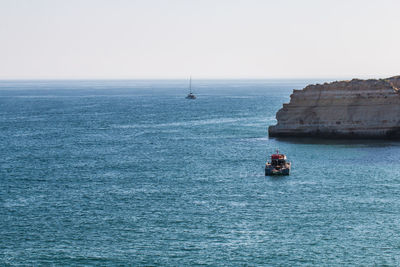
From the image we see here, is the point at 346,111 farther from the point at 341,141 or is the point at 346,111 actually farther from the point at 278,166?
the point at 278,166

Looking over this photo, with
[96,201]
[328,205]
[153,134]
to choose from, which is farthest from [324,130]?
[96,201]

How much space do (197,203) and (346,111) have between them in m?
43.3

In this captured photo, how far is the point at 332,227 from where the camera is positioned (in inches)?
1967

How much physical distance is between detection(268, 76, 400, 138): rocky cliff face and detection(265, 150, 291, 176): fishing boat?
23.6 meters

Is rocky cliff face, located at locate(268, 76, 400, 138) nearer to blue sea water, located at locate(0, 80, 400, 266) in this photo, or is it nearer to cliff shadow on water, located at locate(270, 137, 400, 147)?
cliff shadow on water, located at locate(270, 137, 400, 147)

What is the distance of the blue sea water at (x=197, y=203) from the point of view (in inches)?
1757

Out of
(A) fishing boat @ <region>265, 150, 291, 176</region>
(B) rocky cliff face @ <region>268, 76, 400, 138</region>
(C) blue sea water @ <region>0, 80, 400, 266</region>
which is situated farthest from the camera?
(B) rocky cliff face @ <region>268, 76, 400, 138</region>

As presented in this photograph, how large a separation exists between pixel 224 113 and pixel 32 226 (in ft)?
356

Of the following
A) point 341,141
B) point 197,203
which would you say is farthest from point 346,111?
point 197,203

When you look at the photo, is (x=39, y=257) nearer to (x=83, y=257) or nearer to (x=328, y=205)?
(x=83, y=257)

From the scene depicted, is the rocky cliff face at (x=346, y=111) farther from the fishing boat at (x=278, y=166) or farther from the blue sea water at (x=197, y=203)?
the fishing boat at (x=278, y=166)

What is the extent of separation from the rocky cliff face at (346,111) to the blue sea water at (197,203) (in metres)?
3.07

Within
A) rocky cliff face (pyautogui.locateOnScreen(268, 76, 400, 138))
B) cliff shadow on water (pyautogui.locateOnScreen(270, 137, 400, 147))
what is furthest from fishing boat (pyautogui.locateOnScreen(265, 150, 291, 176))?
rocky cliff face (pyautogui.locateOnScreen(268, 76, 400, 138))

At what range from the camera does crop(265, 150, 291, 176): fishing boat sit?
231 feet
